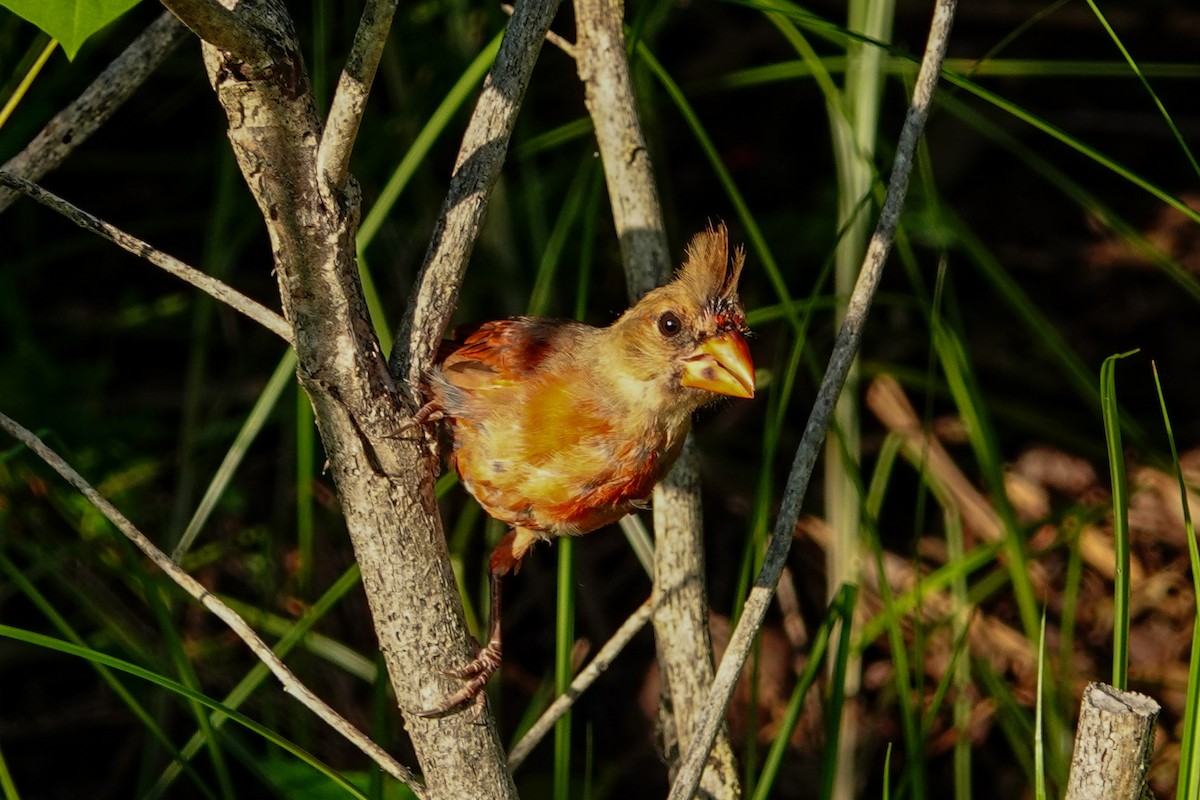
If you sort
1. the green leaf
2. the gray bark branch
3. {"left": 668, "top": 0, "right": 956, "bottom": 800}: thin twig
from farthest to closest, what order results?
{"left": 668, "top": 0, "right": 956, "bottom": 800}: thin twig → the gray bark branch → the green leaf

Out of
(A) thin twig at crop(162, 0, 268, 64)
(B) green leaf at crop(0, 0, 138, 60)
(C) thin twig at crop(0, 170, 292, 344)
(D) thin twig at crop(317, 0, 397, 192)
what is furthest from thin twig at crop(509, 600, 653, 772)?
(B) green leaf at crop(0, 0, 138, 60)

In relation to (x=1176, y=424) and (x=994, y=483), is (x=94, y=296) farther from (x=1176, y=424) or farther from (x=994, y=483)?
(x=1176, y=424)

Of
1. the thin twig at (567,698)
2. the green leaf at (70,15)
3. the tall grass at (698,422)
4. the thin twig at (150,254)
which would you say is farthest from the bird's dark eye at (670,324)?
the green leaf at (70,15)

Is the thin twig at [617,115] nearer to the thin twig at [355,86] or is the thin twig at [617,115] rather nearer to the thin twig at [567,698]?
the thin twig at [567,698]

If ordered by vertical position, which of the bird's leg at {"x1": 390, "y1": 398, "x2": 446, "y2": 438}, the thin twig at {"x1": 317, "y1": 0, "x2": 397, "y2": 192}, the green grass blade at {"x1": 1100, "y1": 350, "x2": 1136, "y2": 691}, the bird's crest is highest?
the thin twig at {"x1": 317, "y1": 0, "x2": 397, "y2": 192}

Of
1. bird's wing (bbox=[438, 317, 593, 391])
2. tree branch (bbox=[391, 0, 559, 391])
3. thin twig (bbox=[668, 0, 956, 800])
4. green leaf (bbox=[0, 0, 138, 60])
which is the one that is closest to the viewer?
green leaf (bbox=[0, 0, 138, 60])

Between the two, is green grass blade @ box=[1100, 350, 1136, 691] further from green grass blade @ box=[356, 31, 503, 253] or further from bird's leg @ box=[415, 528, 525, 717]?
green grass blade @ box=[356, 31, 503, 253]

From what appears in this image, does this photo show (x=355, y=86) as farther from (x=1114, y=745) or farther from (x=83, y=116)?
(x=1114, y=745)
